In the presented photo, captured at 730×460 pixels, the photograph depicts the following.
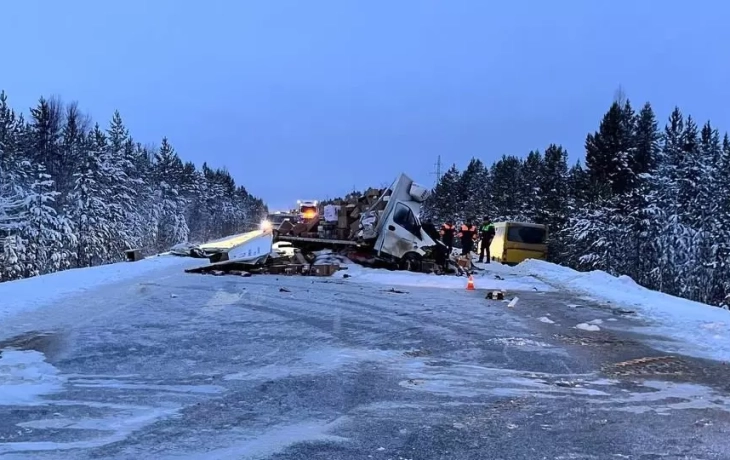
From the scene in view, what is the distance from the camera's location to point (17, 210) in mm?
41656

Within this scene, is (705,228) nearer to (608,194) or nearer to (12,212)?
(608,194)

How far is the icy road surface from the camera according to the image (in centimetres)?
444

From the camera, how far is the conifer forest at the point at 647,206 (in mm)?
41688

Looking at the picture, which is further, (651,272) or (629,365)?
(651,272)

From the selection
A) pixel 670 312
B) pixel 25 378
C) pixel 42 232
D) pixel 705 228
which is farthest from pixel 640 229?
pixel 25 378

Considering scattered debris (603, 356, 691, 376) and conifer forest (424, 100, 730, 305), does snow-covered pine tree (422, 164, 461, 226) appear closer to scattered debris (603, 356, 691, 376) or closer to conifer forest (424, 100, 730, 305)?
conifer forest (424, 100, 730, 305)

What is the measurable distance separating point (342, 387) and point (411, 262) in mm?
14637

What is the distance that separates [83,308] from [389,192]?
39.9 ft

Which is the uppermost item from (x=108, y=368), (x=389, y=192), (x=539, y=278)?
(x=389, y=192)

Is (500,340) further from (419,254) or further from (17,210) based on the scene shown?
(17,210)

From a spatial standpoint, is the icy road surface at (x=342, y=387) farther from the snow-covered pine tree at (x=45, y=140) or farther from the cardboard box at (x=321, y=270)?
the snow-covered pine tree at (x=45, y=140)

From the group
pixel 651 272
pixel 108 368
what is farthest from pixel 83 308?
pixel 651 272

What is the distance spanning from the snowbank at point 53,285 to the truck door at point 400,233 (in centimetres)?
735

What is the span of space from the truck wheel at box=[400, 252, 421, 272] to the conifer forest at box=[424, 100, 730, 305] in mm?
28050
